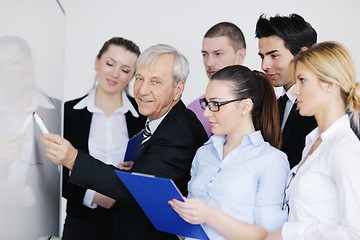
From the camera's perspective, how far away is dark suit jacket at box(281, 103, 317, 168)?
209 cm

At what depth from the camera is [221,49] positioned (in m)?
3.12

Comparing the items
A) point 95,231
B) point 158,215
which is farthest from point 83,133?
point 158,215

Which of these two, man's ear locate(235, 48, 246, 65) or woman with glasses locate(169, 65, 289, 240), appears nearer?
woman with glasses locate(169, 65, 289, 240)

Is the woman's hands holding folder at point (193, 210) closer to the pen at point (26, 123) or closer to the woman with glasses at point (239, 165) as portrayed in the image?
the woman with glasses at point (239, 165)

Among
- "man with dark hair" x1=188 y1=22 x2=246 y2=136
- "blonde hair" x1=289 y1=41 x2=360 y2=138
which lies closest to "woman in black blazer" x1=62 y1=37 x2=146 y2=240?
"man with dark hair" x1=188 y1=22 x2=246 y2=136

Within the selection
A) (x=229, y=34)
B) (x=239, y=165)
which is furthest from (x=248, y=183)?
(x=229, y=34)

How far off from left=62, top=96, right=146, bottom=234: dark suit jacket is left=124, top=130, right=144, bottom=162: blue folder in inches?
15.6

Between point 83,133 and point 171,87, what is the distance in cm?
80

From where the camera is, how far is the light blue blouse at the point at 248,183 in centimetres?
171

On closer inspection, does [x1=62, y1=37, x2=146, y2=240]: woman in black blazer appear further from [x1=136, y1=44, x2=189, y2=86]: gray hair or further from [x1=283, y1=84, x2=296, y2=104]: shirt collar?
[x1=283, y1=84, x2=296, y2=104]: shirt collar

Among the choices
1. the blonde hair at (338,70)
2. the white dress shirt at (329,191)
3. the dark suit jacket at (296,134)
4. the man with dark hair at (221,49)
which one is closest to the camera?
the white dress shirt at (329,191)

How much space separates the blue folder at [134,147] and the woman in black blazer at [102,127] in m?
0.29

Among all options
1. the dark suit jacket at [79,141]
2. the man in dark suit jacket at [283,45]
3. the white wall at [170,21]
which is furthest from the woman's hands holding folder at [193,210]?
the white wall at [170,21]

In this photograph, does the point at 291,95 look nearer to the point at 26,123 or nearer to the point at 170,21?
the point at 26,123
